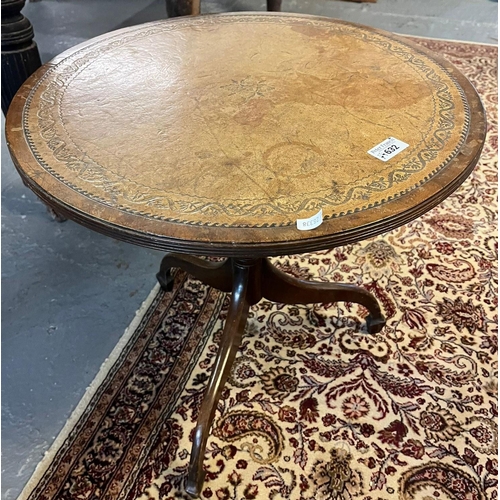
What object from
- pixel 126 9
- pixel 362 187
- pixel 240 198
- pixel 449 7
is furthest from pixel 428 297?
pixel 126 9

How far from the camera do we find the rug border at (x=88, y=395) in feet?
3.65

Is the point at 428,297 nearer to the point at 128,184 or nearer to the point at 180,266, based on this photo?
the point at 180,266

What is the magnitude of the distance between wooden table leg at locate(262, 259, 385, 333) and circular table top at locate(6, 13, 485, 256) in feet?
1.35

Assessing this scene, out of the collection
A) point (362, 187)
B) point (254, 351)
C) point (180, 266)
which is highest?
point (362, 187)

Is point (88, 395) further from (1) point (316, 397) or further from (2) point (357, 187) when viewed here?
(2) point (357, 187)

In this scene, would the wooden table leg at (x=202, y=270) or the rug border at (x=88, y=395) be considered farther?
the wooden table leg at (x=202, y=270)

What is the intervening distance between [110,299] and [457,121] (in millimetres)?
1046

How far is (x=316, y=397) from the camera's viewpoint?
4.11 feet

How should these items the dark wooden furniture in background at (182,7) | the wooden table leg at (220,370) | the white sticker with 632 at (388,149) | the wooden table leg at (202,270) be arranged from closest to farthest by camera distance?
1. the white sticker with 632 at (388,149)
2. the wooden table leg at (220,370)
3. the wooden table leg at (202,270)
4. the dark wooden furniture in background at (182,7)

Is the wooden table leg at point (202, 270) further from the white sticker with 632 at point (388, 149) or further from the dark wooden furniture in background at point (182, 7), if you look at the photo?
the dark wooden furniture in background at point (182, 7)

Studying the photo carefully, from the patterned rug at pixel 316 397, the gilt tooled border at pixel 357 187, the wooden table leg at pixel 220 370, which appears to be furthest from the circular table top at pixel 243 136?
the patterned rug at pixel 316 397

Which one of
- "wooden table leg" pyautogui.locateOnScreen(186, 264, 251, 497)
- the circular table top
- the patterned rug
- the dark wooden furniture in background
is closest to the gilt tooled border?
the circular table top

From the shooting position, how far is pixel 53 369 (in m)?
1.33

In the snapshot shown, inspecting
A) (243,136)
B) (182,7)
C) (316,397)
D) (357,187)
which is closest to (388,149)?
(357,187)
